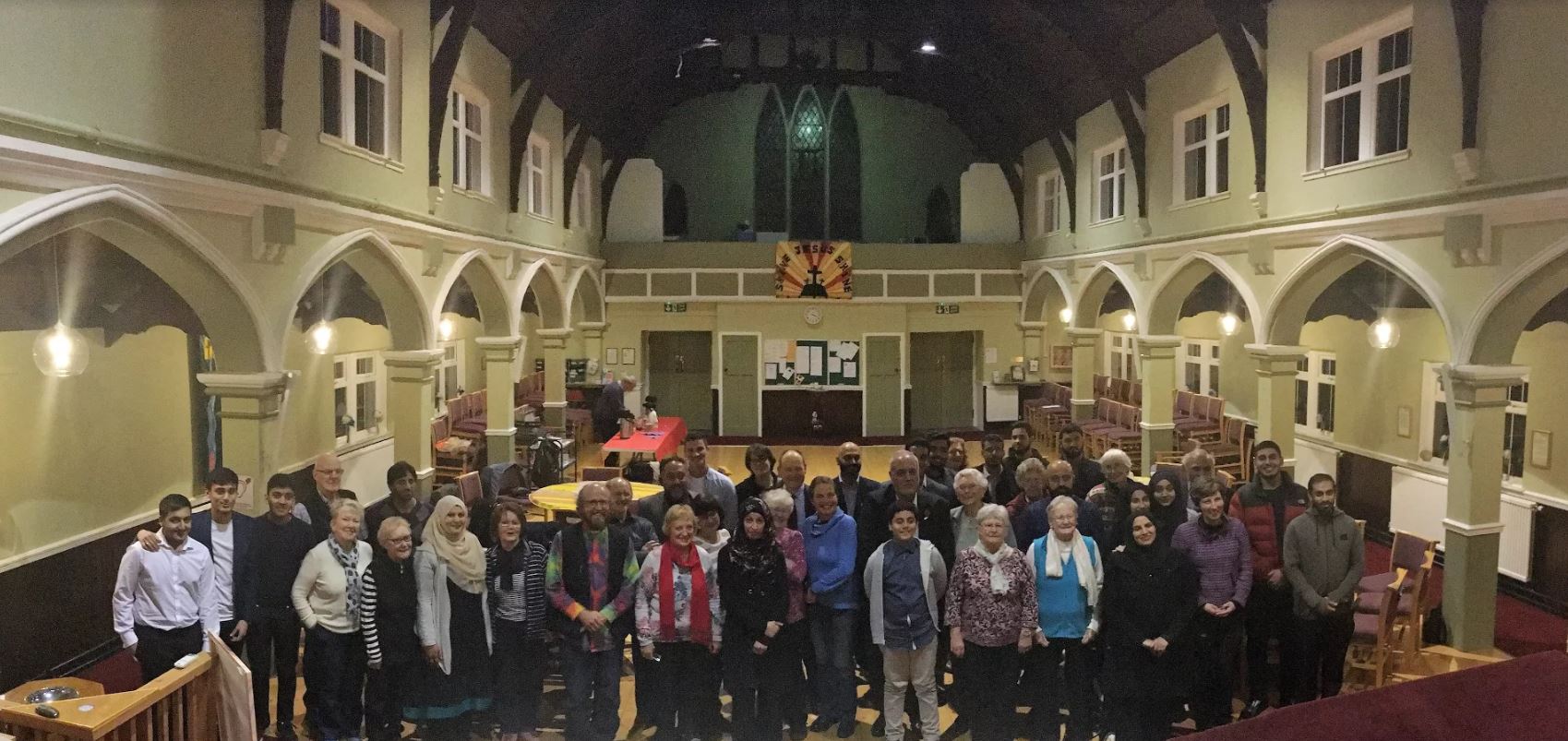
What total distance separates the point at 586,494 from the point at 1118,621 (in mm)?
2817

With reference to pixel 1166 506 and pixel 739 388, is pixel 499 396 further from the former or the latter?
pixel 1166 506

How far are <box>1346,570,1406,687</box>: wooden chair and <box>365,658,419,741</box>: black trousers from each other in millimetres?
5682

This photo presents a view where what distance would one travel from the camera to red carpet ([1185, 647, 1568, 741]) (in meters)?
2.61

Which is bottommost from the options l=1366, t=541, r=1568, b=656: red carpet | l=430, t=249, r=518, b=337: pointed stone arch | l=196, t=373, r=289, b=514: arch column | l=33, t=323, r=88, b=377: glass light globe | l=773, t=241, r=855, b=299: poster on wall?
l=1366, t=541, r=1568, b=656: red carpet

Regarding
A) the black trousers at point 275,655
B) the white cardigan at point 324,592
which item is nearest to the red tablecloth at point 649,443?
the black trousers at point 275,655

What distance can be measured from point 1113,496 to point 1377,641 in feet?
6.37

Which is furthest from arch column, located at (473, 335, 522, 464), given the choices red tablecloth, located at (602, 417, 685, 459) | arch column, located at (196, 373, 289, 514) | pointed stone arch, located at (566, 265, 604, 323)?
arch column, located at (196, 373, 289, 514)

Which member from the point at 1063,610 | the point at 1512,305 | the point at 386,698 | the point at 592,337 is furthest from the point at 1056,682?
the point at 592,337

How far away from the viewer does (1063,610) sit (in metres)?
4.82

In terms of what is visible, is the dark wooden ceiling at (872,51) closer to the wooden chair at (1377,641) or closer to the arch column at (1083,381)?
the arch column at (1083,381)

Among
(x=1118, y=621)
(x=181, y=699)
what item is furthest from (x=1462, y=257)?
(x=181, y=699)

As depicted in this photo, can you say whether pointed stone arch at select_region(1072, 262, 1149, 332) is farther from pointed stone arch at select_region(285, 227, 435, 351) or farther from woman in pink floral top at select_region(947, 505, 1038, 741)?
woman in pink floral top at select_region(947, 505, 1038, 741)

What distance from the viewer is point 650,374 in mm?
19672

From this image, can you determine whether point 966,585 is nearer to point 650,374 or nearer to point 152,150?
point 152,150
